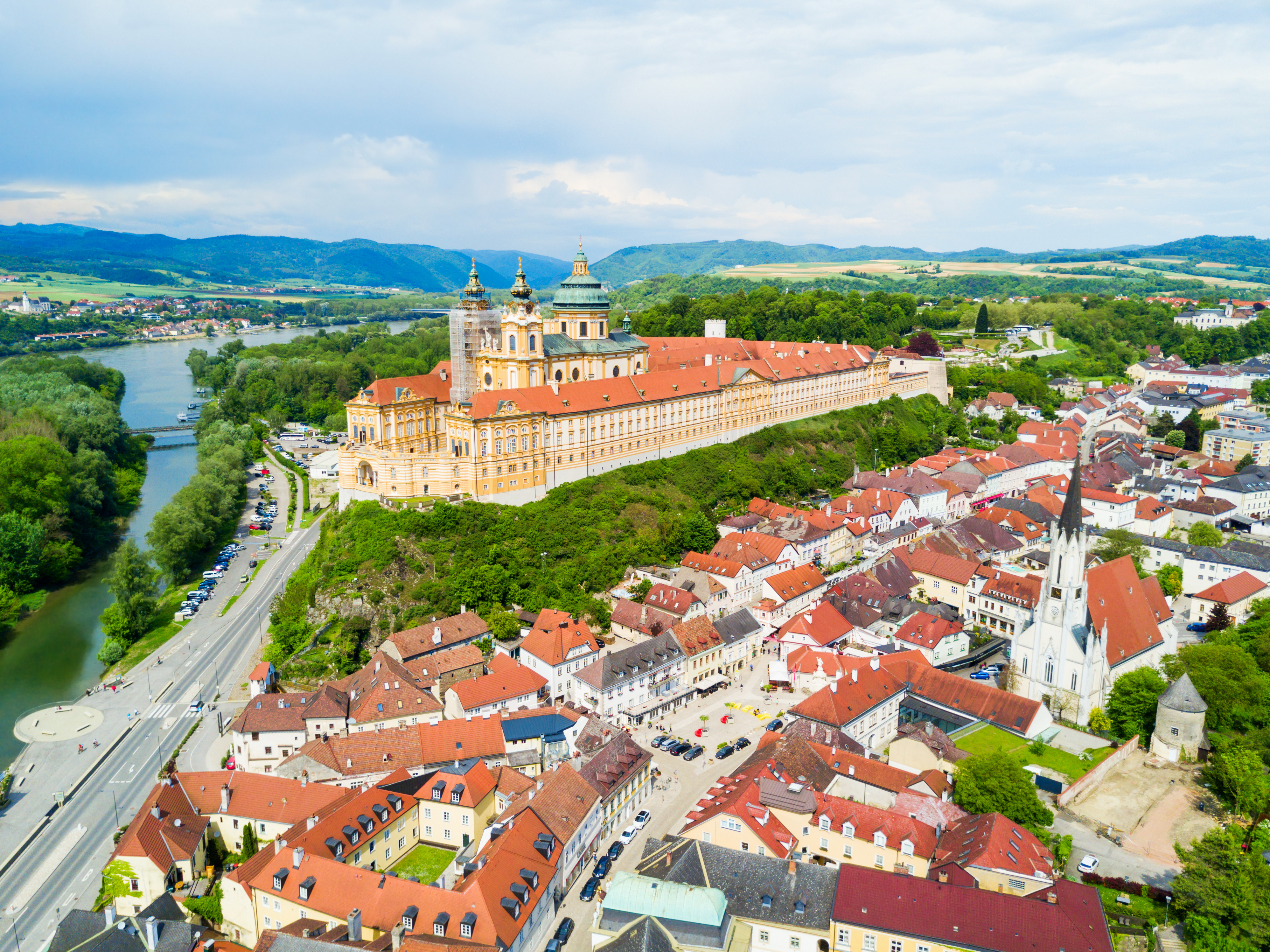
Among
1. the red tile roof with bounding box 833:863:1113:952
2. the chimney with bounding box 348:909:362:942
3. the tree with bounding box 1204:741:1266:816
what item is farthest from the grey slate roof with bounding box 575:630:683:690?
the tree with bounding box 1204:741:1266:816

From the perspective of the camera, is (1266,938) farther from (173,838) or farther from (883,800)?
(173,838)

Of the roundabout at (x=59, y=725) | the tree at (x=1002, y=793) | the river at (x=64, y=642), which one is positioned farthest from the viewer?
the river at (x=64, y=642)

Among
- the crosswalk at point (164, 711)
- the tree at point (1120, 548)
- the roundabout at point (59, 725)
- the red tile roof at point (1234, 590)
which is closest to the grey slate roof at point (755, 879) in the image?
the crosswalk at point (164, 711)

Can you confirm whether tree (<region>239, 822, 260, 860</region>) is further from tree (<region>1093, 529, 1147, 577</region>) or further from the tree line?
tree (<region>1093, 529, 1147, 577</region>)

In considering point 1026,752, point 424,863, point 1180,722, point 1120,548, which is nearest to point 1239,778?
point 1180,722

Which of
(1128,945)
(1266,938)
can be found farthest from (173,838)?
(1266,938)

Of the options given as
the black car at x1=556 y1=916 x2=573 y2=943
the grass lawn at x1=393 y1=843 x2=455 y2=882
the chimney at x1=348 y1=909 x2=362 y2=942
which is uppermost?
the chimney at x1=348 y1=909 x2=362 y2=942

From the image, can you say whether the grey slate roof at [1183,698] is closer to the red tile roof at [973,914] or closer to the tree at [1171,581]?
the red tile roof at [973,914]
